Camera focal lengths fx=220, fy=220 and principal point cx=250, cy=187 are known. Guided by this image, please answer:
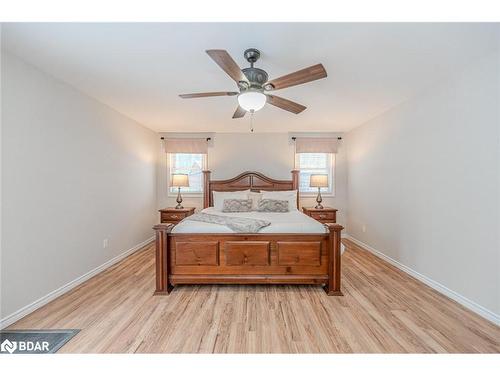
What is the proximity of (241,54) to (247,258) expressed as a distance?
2.07 m

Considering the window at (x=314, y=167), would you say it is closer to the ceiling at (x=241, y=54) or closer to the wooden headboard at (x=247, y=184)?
the wooden headboard at (x=247, y=184)

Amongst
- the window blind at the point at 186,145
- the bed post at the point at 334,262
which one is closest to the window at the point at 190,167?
the window blind at the point at 186,145

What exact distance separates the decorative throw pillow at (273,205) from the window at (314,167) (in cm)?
122

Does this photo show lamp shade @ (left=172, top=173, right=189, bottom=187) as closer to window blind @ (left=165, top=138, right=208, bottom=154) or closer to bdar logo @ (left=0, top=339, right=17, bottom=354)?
window blind @ (left=165, top=138, right=208, bottom=154)

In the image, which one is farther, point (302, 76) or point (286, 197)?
point (286, 197)

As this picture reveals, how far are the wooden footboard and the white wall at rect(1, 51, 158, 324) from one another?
1192mm

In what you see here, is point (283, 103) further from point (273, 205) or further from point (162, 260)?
point (162, 260)

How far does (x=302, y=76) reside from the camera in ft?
5.92

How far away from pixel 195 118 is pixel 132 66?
1.74m

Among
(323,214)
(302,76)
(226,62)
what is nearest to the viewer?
(226,62)

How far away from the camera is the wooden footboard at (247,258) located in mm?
2494

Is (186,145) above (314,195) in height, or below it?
above

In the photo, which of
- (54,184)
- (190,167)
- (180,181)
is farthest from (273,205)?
(54,184)
